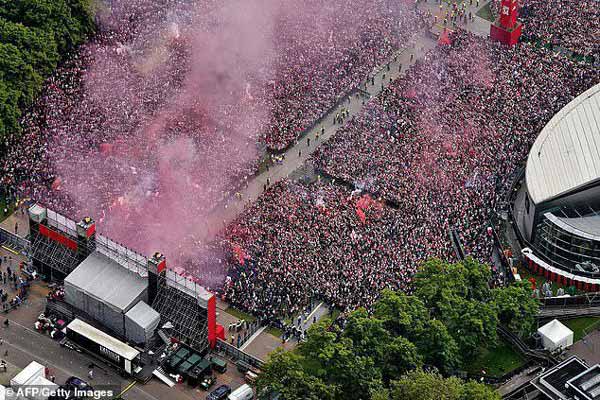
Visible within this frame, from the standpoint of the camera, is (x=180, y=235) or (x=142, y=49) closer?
(x=180, y=235)

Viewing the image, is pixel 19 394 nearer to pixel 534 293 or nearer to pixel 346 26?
pixel 534 293

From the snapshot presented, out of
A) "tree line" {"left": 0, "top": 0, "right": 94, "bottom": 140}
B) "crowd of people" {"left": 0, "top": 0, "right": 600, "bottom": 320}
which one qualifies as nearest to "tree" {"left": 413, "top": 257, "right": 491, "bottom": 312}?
"crowd of people" {"left": 0, "top": 0, "right": 600, "bottom": 320}

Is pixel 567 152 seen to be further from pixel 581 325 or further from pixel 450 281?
pixel 450 281

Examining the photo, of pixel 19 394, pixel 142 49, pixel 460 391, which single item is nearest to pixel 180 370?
pixel 19 394

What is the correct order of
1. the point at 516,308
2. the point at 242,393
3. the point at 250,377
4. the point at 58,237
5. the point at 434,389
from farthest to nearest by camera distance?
the point at 58,237
the point at 516,308
the point at 250,377
the point at 242,393
the point at 434,389

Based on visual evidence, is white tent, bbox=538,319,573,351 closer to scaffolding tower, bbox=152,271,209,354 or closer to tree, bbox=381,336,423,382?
tree, bbox=381,336,423,382

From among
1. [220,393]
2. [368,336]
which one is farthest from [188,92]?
[368,336]

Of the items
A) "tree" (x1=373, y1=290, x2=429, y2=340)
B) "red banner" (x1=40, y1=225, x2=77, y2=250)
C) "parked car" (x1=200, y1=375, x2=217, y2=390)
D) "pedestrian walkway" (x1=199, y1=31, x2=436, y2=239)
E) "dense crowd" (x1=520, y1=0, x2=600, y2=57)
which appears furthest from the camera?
"dense crowd" (x1=520, y1=0, x2=600, y2=57)
